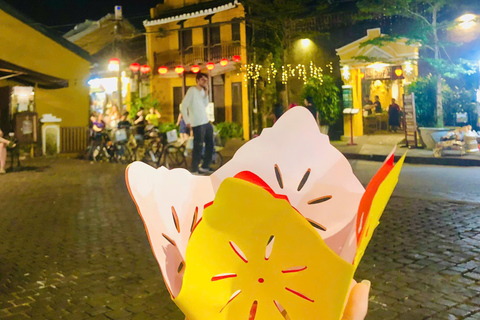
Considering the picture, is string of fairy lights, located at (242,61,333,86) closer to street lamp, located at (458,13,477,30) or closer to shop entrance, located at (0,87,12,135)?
street lamp, located at (458,13,477,30)

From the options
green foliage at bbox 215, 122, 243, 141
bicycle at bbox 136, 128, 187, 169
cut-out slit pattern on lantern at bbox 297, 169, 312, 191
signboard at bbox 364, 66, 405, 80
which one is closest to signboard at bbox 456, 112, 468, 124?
signboard at bbox 364, 66, 405, 80

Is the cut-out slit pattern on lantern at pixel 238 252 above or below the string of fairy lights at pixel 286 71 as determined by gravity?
below

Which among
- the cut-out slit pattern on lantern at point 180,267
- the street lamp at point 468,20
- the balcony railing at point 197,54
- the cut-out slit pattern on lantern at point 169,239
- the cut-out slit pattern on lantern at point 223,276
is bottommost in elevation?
the cut-out slit pattern on lantern at point 180,267

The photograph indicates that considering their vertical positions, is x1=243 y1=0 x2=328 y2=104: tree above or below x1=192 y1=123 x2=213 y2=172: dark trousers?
above

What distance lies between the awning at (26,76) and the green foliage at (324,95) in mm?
9131

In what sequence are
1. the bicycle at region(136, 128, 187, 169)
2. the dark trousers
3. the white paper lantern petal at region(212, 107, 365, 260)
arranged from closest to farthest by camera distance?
the white paper lantern petal at region(212, 107, 365, 260) < the dark trousers < the bicycle at region(136, 128, 187, 169)

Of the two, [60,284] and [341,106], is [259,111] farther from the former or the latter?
[60,284]

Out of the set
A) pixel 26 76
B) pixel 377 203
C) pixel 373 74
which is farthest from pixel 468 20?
pixel 377 203

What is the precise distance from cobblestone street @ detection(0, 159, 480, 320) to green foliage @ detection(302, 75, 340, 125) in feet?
38.9

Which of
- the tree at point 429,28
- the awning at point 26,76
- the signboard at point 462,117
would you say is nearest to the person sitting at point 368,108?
the tree at point 429,28

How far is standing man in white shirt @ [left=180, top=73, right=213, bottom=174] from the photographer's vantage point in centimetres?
939

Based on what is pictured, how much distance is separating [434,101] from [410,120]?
122 centimetres

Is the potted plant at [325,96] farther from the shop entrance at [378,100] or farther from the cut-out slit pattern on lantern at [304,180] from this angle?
the cut-out slit pattern on lantern at [304,180]

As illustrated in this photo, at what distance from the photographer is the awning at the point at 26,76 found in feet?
49.5
